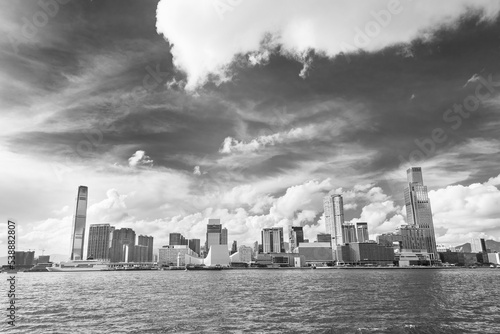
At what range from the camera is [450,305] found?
5619 cm

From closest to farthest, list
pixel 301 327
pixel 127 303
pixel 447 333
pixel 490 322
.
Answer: pixel 447 333, pixel 301 327, pixel 490 322, pixel 127 303

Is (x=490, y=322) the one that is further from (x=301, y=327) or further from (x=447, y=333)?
(x=301, y=327)

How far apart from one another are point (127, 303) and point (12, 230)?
125 feet

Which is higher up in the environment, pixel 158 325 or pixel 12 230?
pixel 12 230

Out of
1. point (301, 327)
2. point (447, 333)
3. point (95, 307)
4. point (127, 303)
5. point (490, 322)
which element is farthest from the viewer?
point (127, 303)

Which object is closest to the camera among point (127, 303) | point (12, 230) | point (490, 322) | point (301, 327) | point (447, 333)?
point (12, 230)

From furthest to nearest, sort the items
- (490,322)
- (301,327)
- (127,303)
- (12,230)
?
(127,303), (490,322), (301,327), (12,230)

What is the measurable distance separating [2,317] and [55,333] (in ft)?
54.5

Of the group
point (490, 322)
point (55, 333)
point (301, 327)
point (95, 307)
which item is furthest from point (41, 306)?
point (490, 322)

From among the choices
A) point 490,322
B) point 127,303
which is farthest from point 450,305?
point 127,303

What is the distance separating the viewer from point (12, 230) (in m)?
26.0

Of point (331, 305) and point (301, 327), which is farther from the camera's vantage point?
point (331, 305)

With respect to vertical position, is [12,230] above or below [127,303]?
above

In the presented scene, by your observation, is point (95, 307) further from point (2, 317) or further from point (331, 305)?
point (331, 305)
